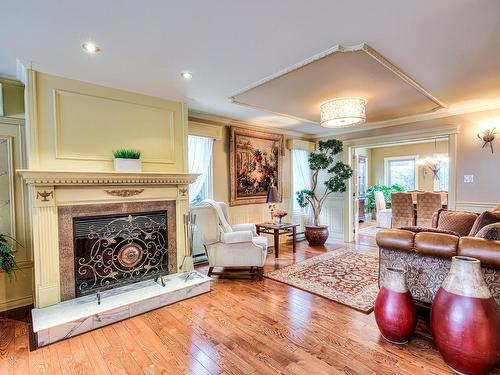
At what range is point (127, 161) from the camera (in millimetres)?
2893

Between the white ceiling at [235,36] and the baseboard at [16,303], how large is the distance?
2359mm

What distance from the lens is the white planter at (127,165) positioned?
2.86 m

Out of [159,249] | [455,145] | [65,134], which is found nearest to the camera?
[65,134]

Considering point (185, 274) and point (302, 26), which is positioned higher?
point (302, 26)

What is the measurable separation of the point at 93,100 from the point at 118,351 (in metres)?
2.44

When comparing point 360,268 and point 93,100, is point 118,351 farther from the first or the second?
point 360,268

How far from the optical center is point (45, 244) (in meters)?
2.50

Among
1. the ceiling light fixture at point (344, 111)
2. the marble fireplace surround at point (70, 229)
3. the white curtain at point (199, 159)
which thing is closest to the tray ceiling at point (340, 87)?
the ceiling light fixture at point (344, 111)

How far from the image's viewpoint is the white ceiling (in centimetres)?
166

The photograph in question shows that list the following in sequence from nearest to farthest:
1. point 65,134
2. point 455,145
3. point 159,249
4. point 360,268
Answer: point 65,134
point 159,249
point 360,268
point 455,145

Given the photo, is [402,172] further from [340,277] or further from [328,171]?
[340,277]

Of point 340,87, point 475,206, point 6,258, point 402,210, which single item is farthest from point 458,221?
point 6,258

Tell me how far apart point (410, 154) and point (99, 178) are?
904 centimetres

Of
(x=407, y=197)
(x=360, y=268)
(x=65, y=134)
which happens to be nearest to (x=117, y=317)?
(x=65, y=134)
